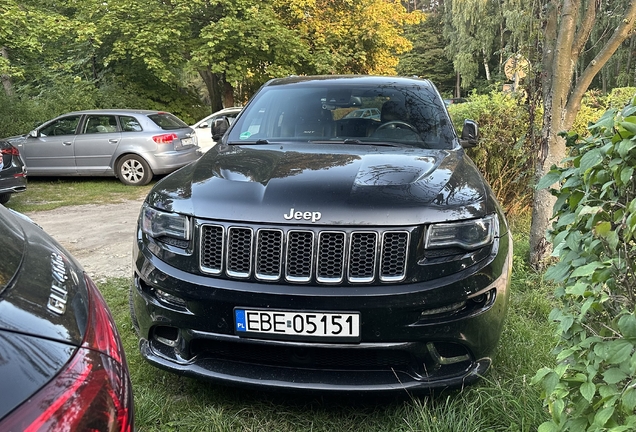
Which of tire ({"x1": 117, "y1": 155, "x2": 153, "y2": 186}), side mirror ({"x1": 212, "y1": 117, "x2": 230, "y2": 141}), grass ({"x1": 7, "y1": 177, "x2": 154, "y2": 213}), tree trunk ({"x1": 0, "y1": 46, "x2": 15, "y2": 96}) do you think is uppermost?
side mirror ({"x1": 212, "y1": 117, "x2": 230, "y2": 141})

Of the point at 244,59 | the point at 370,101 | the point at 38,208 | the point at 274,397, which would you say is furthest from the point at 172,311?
the point at 244,59

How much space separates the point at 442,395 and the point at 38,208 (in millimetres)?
7805

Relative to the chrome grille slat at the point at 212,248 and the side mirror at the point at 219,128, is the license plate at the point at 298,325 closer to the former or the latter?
the chrome grille slat at the point at 212,248

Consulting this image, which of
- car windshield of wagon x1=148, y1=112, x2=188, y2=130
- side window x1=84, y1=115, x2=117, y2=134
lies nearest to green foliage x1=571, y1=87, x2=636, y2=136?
car windshield of wagon x1=148, y1=112, x2=188, y2=130

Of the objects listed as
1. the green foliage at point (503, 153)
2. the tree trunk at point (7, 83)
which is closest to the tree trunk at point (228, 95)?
the tree trunk at point (7, 83)

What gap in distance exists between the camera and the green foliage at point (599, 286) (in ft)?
4.63

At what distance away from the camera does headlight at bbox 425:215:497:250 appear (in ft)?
7.45

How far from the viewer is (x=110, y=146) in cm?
1025

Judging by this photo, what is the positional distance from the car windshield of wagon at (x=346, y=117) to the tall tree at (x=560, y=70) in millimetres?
1084

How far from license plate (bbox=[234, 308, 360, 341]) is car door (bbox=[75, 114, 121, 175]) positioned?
8.90m

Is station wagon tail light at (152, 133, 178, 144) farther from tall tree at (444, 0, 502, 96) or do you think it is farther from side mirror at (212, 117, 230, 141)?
tall tree at (444, 0, 502, 96)

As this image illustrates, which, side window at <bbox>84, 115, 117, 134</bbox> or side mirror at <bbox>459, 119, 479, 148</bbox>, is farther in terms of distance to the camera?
Result: side window at <bbox>84, 115, 117, 134</bbox>

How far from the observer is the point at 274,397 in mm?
2709

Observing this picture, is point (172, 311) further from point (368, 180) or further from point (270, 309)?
point (368, 180)
